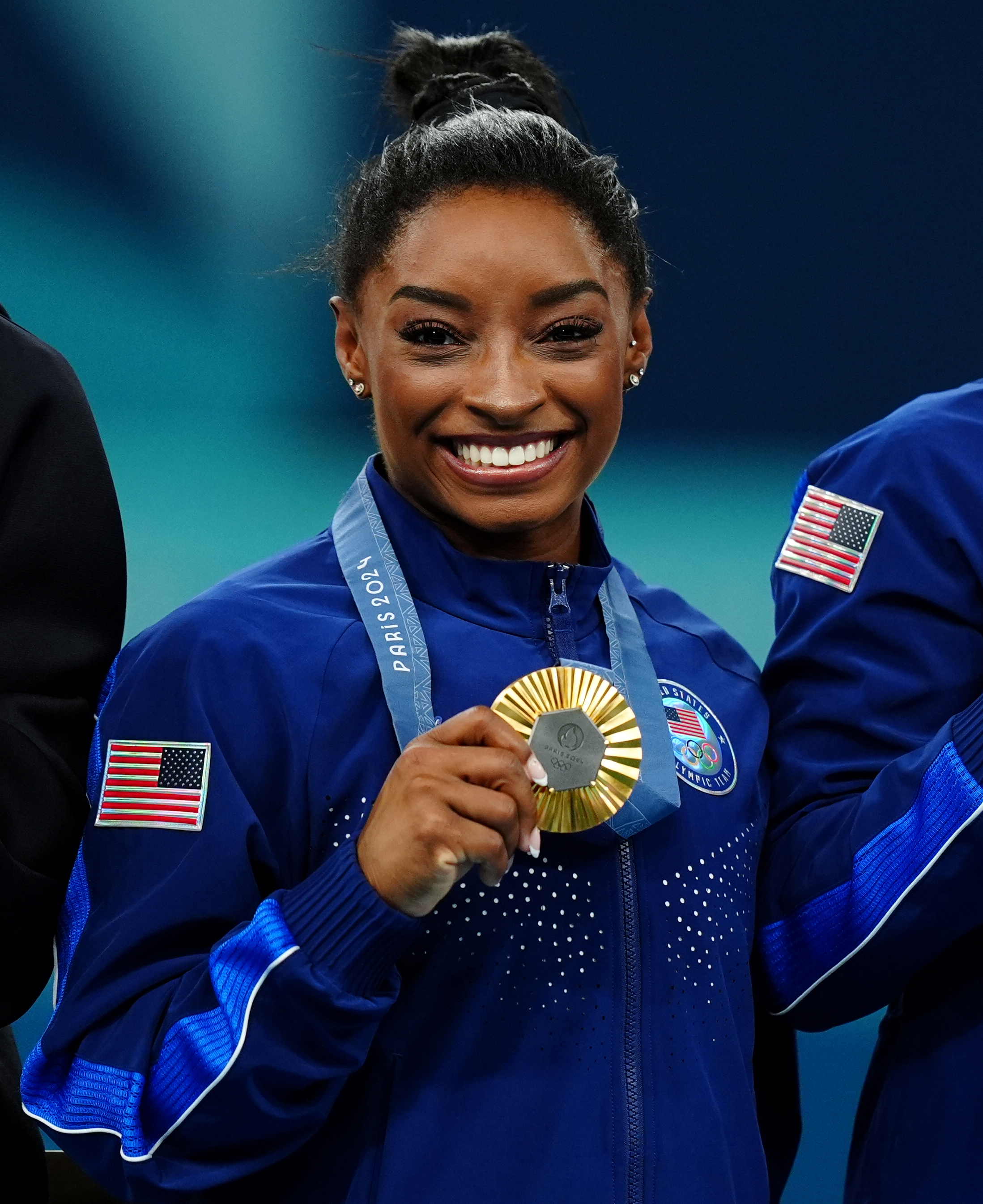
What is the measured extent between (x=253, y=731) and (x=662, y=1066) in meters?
0.48

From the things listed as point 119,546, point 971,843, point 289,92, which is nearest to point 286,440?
point 289,92

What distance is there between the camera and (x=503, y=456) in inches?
68.7

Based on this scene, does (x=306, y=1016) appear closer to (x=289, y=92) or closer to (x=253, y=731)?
(x=253, y=731)

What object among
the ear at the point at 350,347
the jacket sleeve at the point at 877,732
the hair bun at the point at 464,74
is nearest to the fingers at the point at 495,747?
the jacket sleeve at the point at 877,732

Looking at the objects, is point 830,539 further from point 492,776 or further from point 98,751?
point 98,751

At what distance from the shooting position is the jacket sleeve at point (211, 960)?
1418mm

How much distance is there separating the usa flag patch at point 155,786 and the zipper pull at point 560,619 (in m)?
0.39

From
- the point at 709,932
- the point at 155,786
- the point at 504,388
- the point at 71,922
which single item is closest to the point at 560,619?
the point at 504,388

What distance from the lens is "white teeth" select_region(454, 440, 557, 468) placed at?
1743mm

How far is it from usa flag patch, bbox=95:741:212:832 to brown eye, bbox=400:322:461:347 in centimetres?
Result: 48

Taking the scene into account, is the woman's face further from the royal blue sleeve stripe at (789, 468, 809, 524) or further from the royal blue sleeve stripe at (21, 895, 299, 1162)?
the royal blue sleeve stripe at (21, 895, 299, 1162)

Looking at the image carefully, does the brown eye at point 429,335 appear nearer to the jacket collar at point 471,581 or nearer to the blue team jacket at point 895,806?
the jacket collar at point 471,581

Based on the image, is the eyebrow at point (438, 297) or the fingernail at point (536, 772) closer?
the fingernail at point (536, 772)

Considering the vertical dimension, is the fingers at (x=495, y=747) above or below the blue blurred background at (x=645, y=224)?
below
